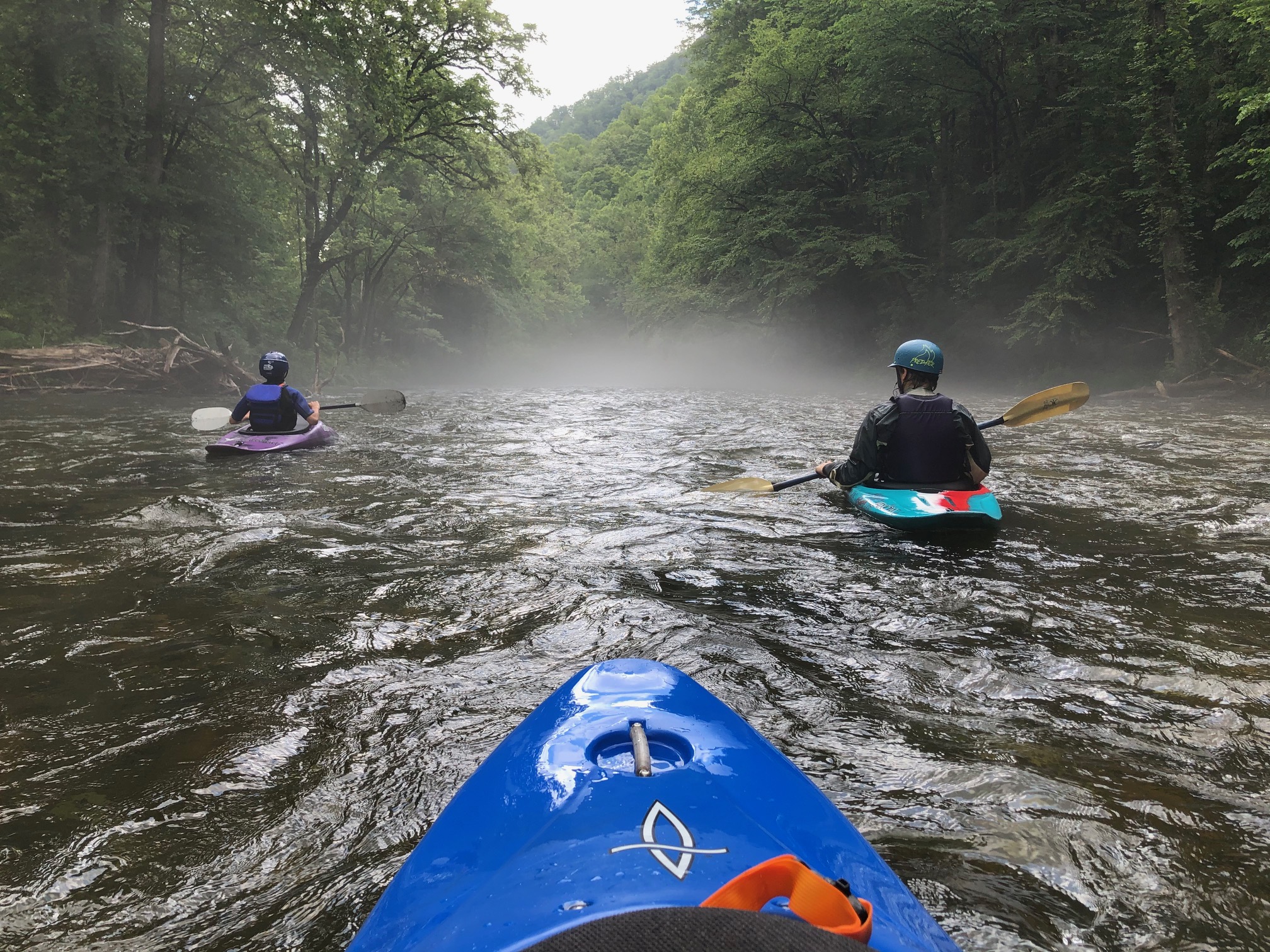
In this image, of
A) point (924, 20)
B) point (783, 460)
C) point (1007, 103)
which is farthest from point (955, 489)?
point (1007, 103)

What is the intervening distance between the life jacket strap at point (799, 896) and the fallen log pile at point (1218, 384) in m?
16.8

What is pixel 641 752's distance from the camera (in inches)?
61.8

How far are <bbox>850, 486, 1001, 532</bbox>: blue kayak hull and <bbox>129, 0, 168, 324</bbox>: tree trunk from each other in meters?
17.9

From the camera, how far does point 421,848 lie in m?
1.47

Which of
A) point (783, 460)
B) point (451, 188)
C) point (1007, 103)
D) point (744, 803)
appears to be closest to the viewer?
point (744, 803)

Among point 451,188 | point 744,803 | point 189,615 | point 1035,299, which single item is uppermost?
point 451,188

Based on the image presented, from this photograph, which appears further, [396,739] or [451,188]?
[451,188]

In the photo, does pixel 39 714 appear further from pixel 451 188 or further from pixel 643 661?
pixel 451 188

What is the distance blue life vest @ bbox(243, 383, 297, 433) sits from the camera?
8641 millimetres

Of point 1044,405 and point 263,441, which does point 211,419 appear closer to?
point 263,441

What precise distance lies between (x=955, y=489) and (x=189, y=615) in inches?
182

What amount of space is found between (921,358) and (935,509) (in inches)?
41.2

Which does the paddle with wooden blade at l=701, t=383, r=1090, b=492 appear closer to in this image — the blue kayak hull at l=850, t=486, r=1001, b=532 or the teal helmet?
the blue kayak hull at l=850, t=486, r=1001, b=532

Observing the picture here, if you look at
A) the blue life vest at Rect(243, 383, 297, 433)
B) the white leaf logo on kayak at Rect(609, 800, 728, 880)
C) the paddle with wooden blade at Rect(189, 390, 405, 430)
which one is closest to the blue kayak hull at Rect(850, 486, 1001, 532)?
the white leaf logo on kayak at Rect(609, 800, 728, 880)
